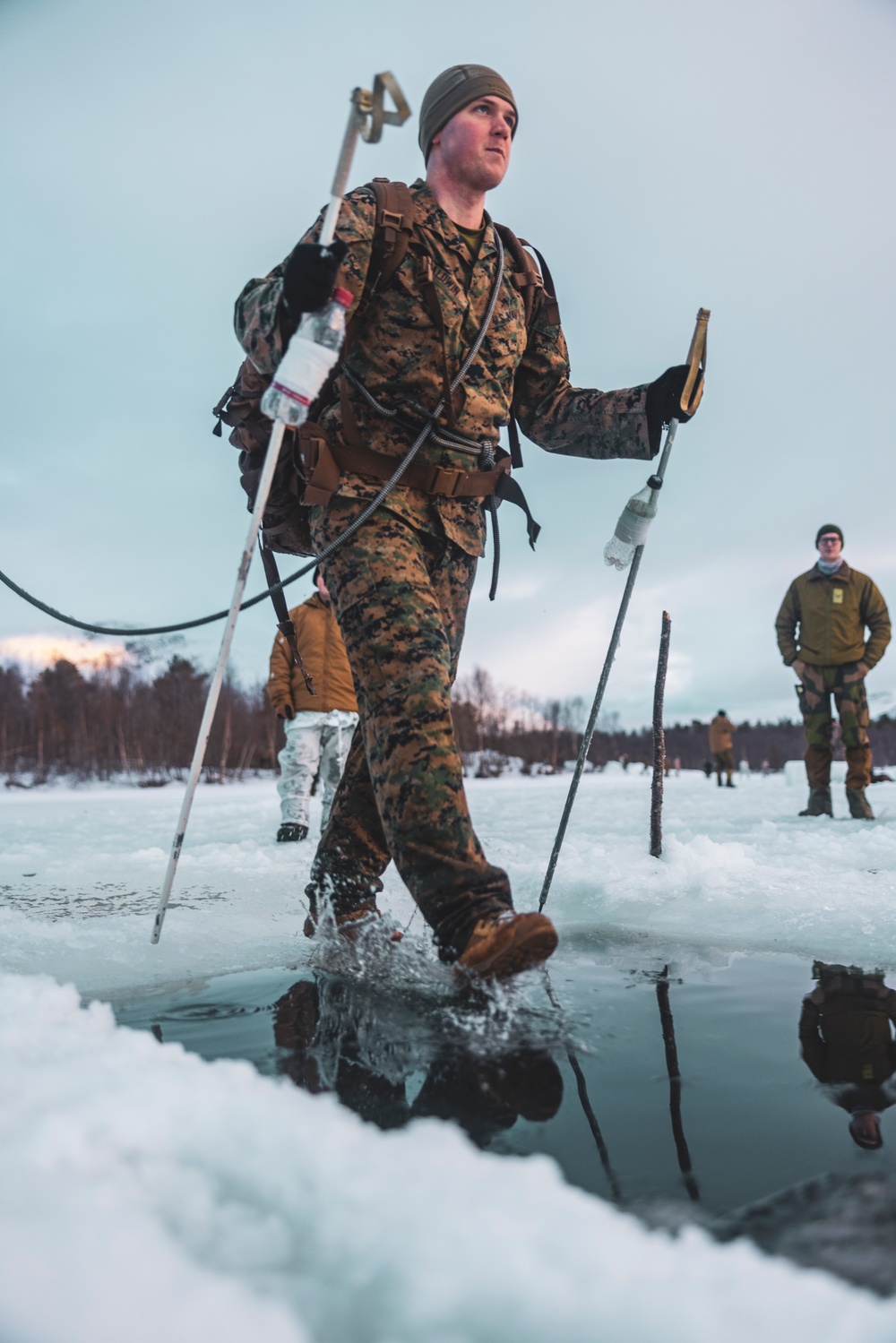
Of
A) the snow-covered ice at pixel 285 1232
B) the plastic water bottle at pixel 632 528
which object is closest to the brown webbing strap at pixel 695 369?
the plastic water bottle at pixel 632 528

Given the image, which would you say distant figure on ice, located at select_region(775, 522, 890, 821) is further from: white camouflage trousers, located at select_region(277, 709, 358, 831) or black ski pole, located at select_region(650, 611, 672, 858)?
white camouflage trousers, located at select_region(277, 709, 358, 831)

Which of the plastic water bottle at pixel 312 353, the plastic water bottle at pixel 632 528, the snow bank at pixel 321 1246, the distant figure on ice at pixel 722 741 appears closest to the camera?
the snow bank at pixel 321 1246

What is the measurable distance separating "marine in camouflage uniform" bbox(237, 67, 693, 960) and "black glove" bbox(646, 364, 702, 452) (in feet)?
0.11

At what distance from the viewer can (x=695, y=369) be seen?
107 inches

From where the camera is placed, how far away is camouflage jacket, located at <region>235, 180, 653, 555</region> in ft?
7.36

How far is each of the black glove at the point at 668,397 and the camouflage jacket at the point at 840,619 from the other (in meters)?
5.32

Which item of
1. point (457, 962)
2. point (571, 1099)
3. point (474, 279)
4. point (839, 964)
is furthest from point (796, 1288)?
point (474, 279)

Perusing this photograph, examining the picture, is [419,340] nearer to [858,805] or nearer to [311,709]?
[311,709]

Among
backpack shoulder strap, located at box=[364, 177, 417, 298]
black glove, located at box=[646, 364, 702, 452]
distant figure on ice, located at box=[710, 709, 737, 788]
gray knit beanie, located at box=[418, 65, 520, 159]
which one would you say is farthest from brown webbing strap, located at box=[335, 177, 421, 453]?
distant figure on ice, located at box=[710, 709, 737, 788]

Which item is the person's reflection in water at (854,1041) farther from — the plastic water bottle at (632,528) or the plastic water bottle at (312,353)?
the plastic water bottle at (312,353)

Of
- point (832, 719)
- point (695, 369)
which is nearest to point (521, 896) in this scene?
point (695, 369)

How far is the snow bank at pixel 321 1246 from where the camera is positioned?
2.47 feet

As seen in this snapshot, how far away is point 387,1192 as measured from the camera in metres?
0.94

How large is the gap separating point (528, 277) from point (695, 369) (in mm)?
613
